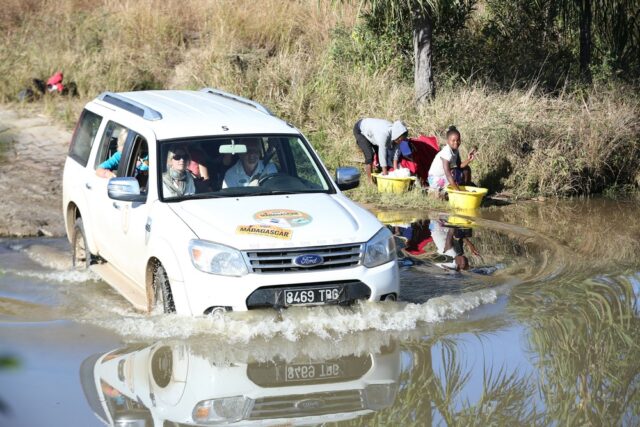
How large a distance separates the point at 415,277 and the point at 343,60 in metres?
8.56

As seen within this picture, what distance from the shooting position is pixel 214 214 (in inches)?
295

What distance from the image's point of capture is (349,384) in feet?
21.3

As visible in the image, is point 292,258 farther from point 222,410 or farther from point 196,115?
point 196,115

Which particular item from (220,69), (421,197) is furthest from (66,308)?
(220,69)

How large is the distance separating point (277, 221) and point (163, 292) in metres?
0.96

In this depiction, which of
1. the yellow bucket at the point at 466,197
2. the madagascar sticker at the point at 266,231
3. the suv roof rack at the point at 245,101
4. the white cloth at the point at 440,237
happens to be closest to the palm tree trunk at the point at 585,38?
the yellow bucket at the point at 466,197

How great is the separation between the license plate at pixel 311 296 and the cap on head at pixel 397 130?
23.8 ft

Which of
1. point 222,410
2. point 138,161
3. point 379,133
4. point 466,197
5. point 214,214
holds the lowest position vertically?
point 466,197

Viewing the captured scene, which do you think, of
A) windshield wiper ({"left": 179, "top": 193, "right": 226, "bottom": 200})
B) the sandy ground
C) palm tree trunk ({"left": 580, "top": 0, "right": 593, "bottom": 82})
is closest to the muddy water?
windshield wiper ({"left": 179, "top": 193, "right": 226, "bottom": 200})

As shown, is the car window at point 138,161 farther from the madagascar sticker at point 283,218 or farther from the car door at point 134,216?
the madagascar sticker at point 283,218

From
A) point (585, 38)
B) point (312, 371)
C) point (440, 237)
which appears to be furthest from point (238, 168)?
point (585, 38)

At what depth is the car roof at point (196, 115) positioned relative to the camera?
8.29 m

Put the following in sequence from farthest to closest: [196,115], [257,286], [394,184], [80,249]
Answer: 1. [394,184]
2. [80,249]
3. [196,115]
4. [257,286]

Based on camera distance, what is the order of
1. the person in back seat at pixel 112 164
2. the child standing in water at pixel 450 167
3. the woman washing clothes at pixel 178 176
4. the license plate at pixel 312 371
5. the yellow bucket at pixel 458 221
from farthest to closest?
the child standing in water at pixel 450 167
the yellow bucket at pixel 458 221
the person in back seat at pixel 112 164
the woman washing clothes at pixel 178 176
the license plate at pixel 312 371
